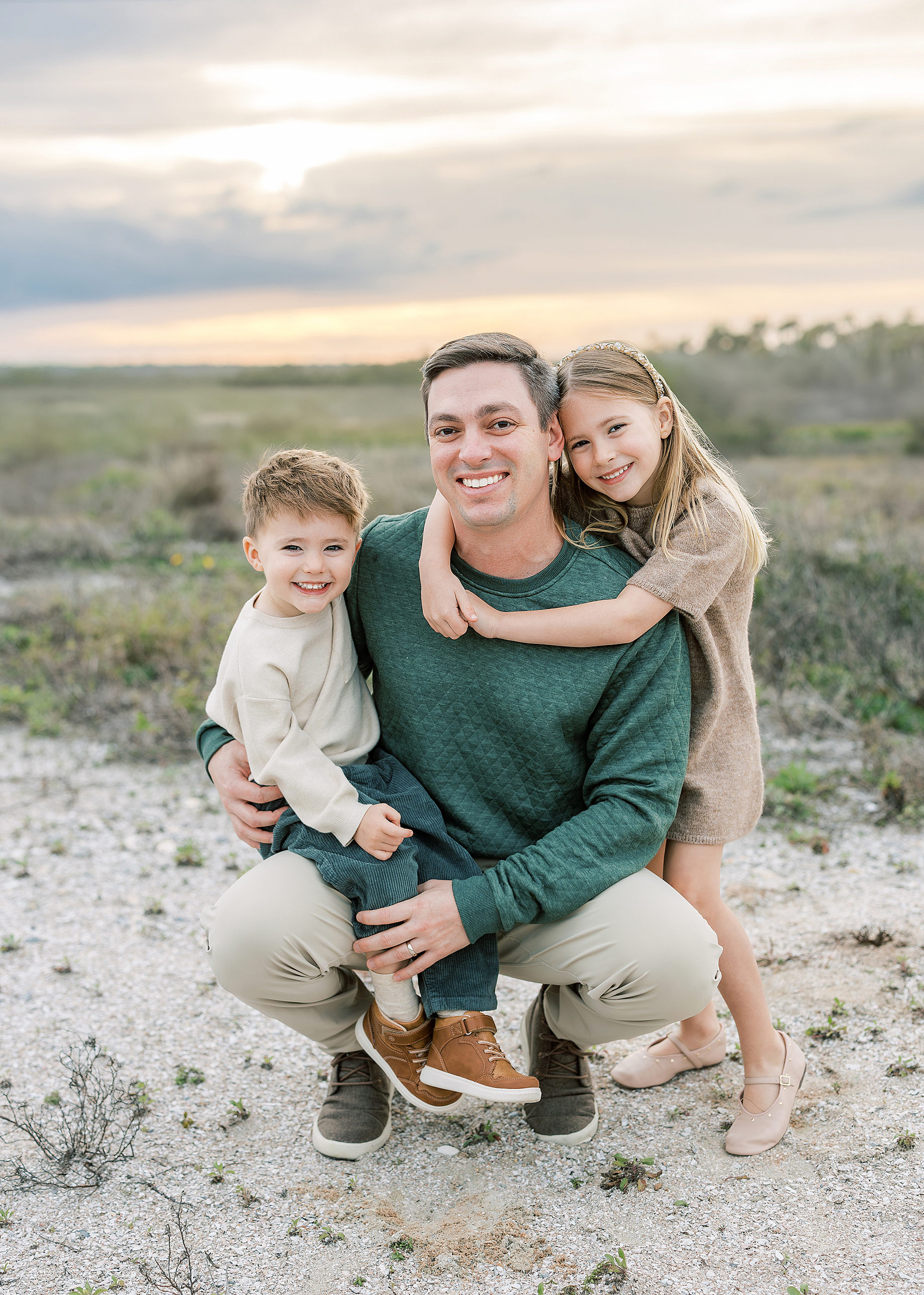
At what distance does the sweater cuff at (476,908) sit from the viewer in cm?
244

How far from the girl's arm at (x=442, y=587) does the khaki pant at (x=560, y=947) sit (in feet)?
2.24

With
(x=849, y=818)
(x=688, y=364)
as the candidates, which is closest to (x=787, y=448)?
(x=688, y=364)

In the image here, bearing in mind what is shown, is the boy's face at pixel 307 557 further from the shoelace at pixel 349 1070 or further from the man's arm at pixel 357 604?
the shoelace at pixel 349 1070

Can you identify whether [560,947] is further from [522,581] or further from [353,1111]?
[522,581]

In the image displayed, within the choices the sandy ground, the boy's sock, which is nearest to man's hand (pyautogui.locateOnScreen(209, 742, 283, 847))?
the boy's sock

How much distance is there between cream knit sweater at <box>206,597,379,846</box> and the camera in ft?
8.16

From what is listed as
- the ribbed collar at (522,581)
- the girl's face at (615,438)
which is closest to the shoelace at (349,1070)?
the ribbed collar at (522,581)

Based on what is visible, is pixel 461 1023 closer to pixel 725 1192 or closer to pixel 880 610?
pixel 725 1192

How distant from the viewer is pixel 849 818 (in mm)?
4738

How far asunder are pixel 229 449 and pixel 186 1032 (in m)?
17.1

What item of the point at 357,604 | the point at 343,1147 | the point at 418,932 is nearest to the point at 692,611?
the point at 357,604

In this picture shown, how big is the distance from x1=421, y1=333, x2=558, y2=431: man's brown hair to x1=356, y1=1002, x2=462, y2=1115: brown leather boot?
1.55m

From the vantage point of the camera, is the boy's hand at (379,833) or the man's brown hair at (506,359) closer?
the boy's hand at (379,833)

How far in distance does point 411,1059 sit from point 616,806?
808mm
